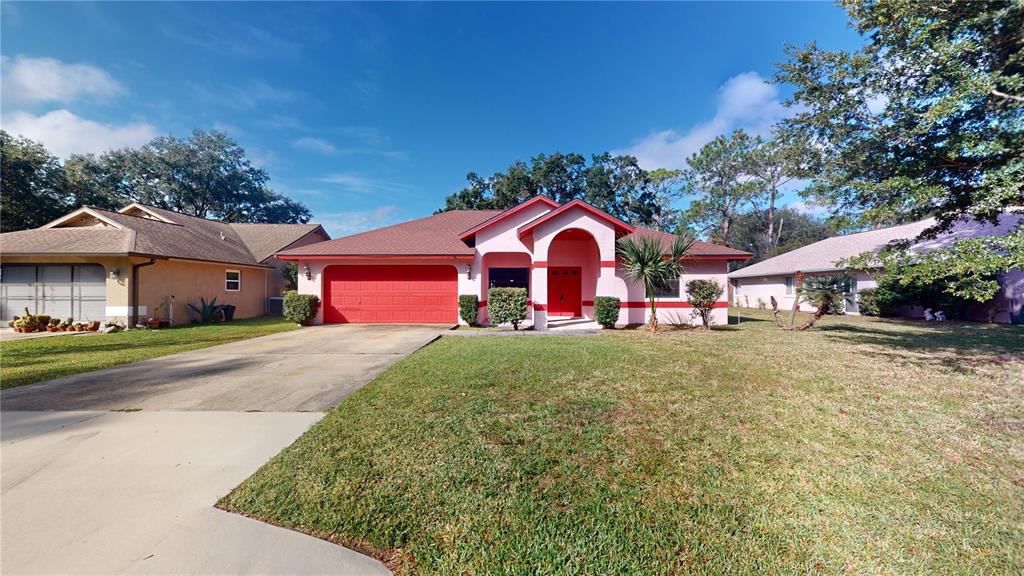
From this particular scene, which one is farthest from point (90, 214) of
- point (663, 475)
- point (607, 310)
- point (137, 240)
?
point (663, 475)

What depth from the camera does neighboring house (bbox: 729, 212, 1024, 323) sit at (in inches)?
538

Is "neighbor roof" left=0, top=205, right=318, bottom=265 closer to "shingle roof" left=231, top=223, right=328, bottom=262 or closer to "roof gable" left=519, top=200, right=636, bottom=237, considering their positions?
"shingle roof" left=231, top=223, right=328, bottom=262

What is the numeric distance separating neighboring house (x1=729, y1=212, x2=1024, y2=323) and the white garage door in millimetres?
25080

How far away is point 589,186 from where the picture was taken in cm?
3153

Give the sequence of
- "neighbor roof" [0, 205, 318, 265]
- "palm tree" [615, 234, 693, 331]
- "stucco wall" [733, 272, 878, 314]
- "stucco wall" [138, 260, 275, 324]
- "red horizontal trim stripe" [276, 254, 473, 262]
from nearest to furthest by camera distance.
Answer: "palm tree" [615, 234, 693, 331] → "neighbor roof" [0, 205, 318, 265] → "stucco wall" [138, 260, 275, 324] → "red horizontal trim stripe" [276, 254, 473, 262] → "stucco wall" [733, 272, 878, 314]

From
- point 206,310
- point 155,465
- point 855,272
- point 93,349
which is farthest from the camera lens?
point 855,272

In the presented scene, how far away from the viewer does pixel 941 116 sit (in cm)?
671

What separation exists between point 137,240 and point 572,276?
16970 mm

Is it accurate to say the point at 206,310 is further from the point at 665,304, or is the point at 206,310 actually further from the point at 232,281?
the point at 665,304

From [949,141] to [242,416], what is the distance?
14.2 m

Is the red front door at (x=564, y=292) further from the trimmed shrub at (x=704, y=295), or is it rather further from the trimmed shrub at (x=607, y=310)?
the trimmed shrub at (x=704, y=295)

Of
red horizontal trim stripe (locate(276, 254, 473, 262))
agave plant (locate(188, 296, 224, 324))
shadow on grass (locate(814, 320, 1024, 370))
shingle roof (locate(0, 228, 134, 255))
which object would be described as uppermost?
Answer: shingle roof (locate(0, 228, 134, 255))

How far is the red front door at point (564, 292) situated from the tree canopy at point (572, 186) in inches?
656

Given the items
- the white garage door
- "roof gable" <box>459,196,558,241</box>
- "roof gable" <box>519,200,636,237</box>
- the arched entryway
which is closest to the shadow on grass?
"roof gable" <box>519,200,636,237</box>
